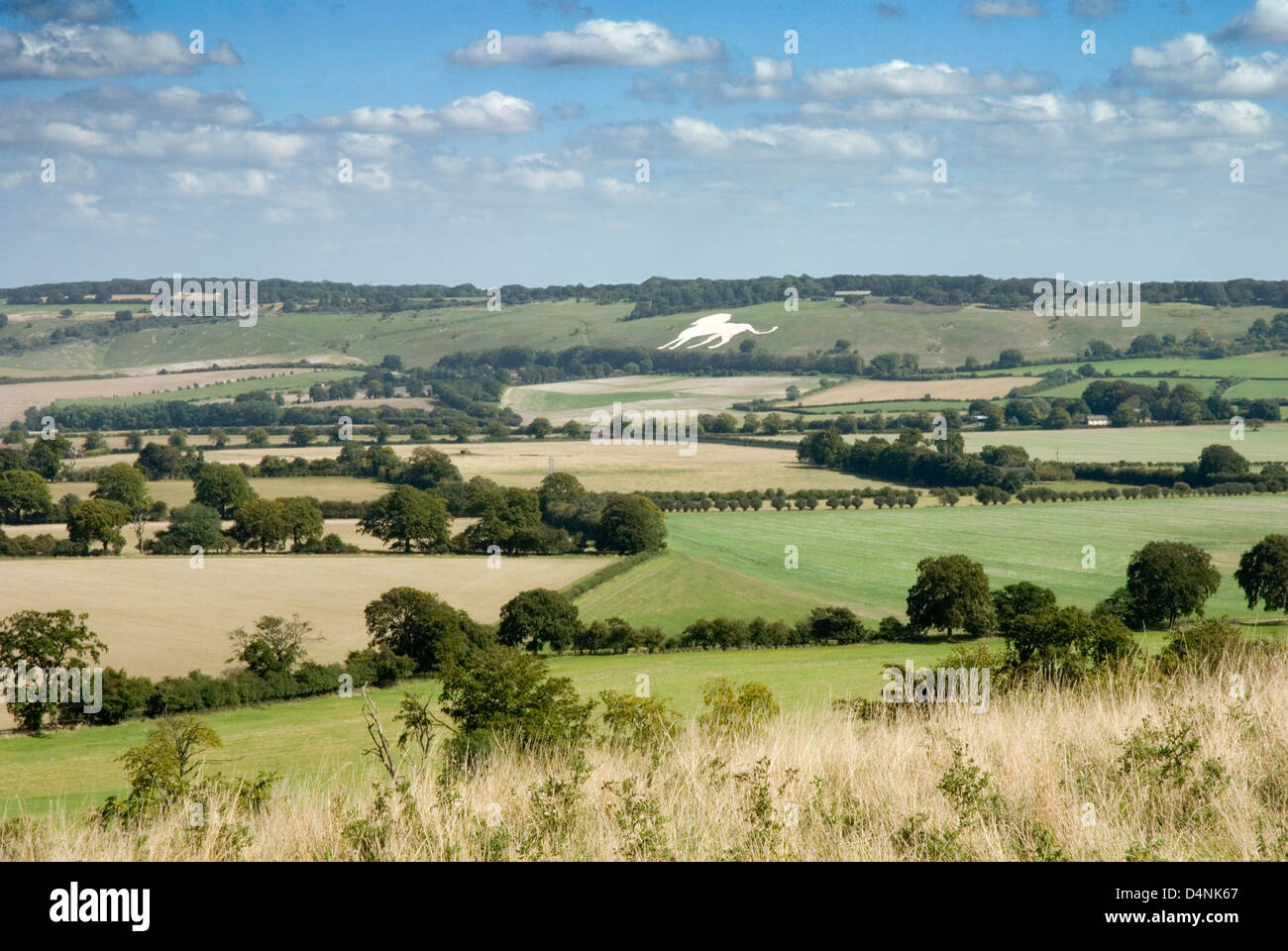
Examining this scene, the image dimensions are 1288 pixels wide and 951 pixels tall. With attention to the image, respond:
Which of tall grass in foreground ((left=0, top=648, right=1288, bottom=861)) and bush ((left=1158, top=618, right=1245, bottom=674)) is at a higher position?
tall grass in foreground ((left=0, top=648, right=1288, bottom=861))

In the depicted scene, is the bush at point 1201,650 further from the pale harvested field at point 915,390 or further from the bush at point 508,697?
the pale harvested field at point 915,390

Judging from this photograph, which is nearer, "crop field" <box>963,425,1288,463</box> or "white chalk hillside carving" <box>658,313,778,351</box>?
"crop field" <box>963,425,1288,463</box>

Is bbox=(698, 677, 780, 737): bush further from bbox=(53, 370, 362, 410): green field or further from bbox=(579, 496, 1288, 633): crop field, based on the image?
bbox=(53, 370, 362, 410): green field

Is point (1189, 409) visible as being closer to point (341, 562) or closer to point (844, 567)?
point (844, 567)

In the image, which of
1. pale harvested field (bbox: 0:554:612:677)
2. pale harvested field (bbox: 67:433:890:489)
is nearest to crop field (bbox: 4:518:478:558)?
pale harvested field (bbox: 0:554:612:677)

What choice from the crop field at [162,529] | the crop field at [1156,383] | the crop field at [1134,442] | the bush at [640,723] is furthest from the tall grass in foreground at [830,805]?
the crop field at [1156,383]
